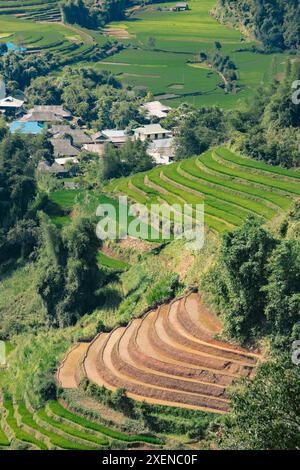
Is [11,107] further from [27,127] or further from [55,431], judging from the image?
[55,431]

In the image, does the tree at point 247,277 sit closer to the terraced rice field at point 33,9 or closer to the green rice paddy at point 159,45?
the green rice paddy at point 159,45

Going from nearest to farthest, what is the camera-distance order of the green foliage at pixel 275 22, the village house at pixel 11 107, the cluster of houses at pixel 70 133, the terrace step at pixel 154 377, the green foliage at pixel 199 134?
the terrace step at pixel 154 377 < the green foliage at pixel 199 134 < the cluster of houses at pixel 70 133 < the village house at pixel 11 107 < the green foliage at pixel 275 22

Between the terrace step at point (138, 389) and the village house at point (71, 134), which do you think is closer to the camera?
the terrace step at point (138, 389)

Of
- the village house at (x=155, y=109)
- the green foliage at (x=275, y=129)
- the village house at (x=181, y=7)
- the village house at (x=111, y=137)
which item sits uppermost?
the green foliage at (x=275, y=129)

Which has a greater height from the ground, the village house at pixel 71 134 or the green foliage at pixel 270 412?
the green foliage at pixel 270 412

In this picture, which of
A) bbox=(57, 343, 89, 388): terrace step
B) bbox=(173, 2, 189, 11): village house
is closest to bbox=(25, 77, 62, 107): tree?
bbox=(173, 2, 189, 11): village house

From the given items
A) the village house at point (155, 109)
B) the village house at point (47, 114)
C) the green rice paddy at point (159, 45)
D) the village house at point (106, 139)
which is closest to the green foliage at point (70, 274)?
the village house at point (106, 139)
